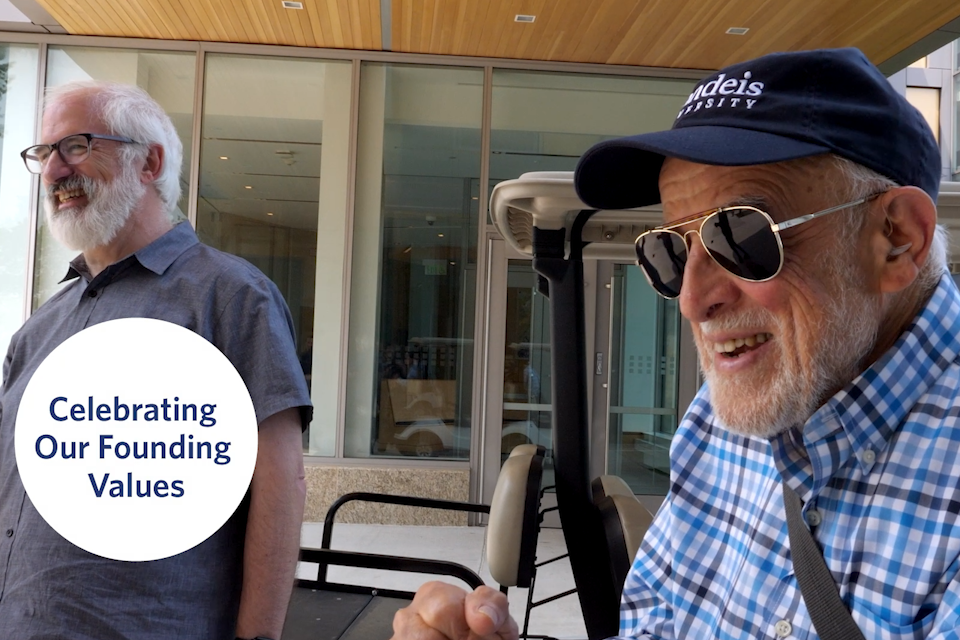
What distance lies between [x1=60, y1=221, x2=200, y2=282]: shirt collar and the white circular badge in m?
0.14

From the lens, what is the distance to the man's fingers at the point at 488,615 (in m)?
0.99

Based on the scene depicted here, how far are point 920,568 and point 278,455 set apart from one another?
1.33m

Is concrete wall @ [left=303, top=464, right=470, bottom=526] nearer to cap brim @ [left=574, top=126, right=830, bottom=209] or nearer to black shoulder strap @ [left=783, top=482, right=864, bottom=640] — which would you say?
cap brim @ [left=574, top=126, right=830, bottom=209]

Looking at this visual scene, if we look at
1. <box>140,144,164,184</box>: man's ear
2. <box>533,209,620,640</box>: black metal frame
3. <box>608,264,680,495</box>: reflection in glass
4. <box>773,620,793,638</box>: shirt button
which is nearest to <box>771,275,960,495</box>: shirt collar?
<box>773,620,793,638</box>: shirt button

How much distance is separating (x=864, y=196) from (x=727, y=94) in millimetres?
232

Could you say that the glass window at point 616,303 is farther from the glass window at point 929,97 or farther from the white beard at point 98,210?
the white beard at point 98,210

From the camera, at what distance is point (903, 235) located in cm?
107

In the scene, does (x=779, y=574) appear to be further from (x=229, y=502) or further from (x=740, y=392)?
(x=229, y=502)

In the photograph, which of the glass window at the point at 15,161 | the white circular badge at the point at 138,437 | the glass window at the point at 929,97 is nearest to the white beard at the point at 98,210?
the white circular badge at the point at 138,437

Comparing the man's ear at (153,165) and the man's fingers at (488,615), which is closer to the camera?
the man's fingers at (488,615)

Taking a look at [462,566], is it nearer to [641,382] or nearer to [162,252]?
[162,252]

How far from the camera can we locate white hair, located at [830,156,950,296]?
1046mm

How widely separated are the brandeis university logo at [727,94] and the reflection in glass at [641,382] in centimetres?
664

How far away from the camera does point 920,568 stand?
2.80 ft
